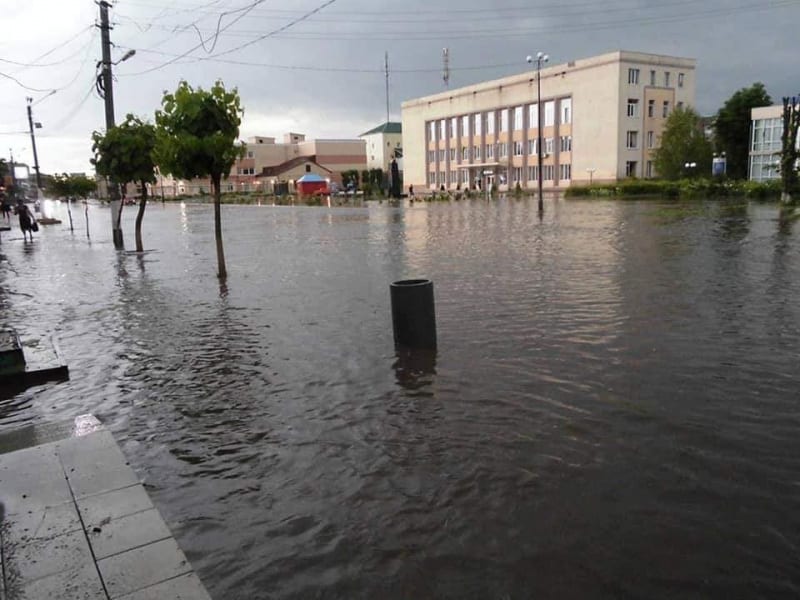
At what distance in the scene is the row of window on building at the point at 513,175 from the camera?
73.9 meters

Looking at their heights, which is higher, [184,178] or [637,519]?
[184,178]

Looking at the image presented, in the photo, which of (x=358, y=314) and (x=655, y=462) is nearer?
(x=655, y=462)

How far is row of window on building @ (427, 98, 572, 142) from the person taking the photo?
73.2 metres

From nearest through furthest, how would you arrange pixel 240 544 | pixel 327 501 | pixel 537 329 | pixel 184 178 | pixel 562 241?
1. pixel 240 544
2. pixel 327 501
3. pixel 537 329
4. pixel 184 178
5. pixel 562 241

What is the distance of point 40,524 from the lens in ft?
12.8

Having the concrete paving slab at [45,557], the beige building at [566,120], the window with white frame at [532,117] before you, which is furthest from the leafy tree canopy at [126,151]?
the window with white frame at [532,117]

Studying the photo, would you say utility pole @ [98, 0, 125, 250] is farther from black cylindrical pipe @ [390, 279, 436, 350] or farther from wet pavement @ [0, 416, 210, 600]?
wet pavement @ [0, 416, 210, 600]

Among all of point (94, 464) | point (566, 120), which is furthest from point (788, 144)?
point (94, 464)

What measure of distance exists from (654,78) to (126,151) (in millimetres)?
61995

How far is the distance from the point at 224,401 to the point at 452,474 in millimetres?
2878

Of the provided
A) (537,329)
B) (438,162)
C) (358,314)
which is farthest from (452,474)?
(438,162)

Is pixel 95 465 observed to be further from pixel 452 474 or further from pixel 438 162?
pixel 438 162

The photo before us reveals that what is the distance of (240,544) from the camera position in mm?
3992

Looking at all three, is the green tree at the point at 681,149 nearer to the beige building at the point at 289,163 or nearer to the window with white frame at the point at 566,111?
the window with white frame at the point at 566,111
